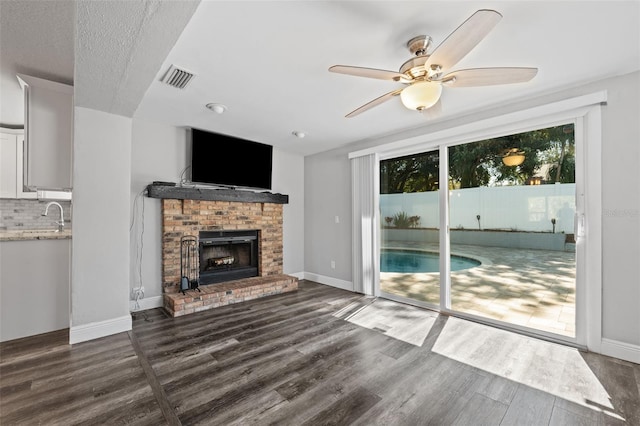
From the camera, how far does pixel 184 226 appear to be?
378 centimetres

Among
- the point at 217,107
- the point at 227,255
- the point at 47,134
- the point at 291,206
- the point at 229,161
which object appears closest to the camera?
the point at 47,134

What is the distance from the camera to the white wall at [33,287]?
262cm

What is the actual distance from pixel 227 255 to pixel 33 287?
2181 millimetres

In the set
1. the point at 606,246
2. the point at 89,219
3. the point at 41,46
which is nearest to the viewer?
the point at 41,46

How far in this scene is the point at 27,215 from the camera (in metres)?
3.82

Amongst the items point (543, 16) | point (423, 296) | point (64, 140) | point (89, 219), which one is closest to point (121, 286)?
point (89, 219)

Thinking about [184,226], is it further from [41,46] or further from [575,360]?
[575,360]

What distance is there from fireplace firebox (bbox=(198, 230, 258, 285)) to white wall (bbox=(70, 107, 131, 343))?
4.04 ft

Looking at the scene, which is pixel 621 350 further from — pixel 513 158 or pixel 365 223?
pixel 365 223

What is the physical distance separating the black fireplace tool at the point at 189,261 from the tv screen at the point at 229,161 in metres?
0.85

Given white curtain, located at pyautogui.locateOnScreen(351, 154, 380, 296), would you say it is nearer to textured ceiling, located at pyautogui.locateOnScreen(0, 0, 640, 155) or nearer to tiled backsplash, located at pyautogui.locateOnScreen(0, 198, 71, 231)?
textured ceiling, located at pyautogui.locateOnScreen(0, 0, 640, 155)

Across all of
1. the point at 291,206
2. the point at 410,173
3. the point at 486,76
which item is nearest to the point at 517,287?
the point at 410,173

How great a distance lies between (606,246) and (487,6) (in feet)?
7.48

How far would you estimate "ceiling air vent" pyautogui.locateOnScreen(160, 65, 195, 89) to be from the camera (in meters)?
2.28
